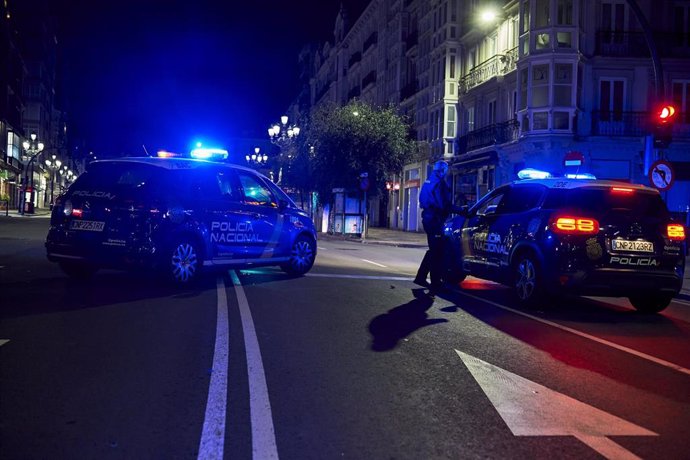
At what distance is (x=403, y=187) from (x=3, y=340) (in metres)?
45.9

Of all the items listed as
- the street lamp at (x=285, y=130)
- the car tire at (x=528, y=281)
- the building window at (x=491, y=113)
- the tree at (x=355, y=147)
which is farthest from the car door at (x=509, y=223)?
the street lamp at (x=285, y=130)

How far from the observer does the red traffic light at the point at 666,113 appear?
14633 millimetres

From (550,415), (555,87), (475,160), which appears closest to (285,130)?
(475,160)

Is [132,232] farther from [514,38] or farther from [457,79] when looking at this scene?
[457,79]

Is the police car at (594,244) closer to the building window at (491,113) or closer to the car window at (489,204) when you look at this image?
the car window at (489,204)

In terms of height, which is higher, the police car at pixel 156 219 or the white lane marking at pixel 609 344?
the police car at pixel 156 219

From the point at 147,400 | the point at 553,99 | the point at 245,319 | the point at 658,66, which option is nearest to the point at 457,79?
the point at 553,99

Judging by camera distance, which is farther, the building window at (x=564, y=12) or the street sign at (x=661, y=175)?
the building window at (x=564, y=12)

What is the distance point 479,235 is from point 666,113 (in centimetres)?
670

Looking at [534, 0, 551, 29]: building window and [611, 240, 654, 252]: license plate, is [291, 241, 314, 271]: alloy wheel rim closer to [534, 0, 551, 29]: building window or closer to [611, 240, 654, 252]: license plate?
[611, 240, 654, 252]: license plate

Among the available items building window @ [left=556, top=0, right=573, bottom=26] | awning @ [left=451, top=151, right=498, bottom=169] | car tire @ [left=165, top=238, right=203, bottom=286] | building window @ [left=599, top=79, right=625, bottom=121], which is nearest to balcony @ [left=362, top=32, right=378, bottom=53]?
awning @ [left=451, top=151, right=498, bottom=169]

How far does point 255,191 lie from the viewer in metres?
11.5

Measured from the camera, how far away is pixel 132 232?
9453 millimetres

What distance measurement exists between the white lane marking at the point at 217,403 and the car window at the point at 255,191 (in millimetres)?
4350
